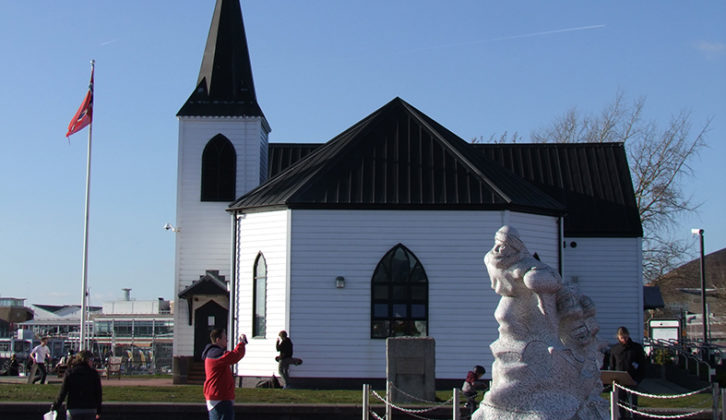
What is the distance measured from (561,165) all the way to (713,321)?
4807cm

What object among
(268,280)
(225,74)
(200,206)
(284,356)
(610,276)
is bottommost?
(284,356)

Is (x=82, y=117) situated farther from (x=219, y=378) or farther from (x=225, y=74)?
(x=219, y=378)

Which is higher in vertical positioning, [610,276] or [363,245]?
[363,245]

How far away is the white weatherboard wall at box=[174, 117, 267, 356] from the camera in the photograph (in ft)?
100

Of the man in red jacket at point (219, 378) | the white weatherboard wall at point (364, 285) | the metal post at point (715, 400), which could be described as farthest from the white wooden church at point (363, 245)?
the man in red jacket at point (219, 378)

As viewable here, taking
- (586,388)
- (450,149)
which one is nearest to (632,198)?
(450,149)

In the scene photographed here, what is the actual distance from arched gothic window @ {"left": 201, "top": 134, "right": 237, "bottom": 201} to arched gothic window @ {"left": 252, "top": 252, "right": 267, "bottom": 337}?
17.2ft

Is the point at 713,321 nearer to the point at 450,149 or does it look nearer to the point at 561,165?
the point at 561,165

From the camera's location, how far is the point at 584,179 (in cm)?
3291

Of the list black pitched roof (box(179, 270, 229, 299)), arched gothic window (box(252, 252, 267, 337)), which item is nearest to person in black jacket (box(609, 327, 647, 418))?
arched gothic window (box(252, 252, 267, 337))

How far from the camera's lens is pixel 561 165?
110 feet

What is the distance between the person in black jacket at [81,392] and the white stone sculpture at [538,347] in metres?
5.01

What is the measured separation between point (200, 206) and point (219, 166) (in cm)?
149

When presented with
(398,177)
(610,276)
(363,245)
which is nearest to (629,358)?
(363,245)
